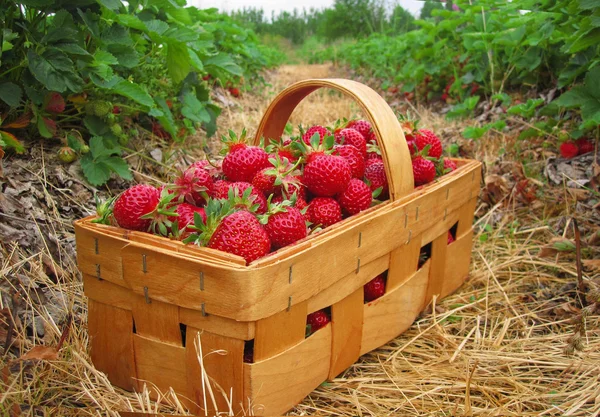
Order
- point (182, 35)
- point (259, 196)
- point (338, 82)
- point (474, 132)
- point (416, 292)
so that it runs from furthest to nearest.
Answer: point (474, 132)
point (182, 35)
point (416, 292)
point (338, 82)
point (259, 196)

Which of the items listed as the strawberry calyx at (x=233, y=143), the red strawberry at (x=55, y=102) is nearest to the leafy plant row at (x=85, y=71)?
the red strawberry at (x=55, y=102)

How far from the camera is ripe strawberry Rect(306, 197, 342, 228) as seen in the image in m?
1.44

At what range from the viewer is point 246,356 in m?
1.23

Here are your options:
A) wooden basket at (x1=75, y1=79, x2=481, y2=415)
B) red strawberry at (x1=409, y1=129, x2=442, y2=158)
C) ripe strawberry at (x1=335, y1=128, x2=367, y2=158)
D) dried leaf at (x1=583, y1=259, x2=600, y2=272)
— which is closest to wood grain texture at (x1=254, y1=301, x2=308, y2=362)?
wooden basket at (x1=75, y1=79, x2=481, y2=415)

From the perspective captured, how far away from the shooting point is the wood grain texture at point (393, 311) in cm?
156

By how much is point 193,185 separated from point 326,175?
0.32 m

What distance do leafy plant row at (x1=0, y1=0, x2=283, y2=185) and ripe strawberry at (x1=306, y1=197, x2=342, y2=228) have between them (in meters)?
0.87

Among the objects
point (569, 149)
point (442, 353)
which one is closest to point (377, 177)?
point (442, 353)

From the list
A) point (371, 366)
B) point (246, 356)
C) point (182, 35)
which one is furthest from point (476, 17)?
point (246, 356)

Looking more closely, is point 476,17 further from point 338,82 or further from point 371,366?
point 371,366

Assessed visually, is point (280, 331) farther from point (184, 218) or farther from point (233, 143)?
point (233, 143)

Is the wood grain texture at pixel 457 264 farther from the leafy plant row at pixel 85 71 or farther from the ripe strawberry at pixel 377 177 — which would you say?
the leafy plant row at pixel 85 71

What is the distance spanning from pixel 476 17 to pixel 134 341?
137 inches

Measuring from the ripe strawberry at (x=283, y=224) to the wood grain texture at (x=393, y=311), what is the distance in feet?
1.20
